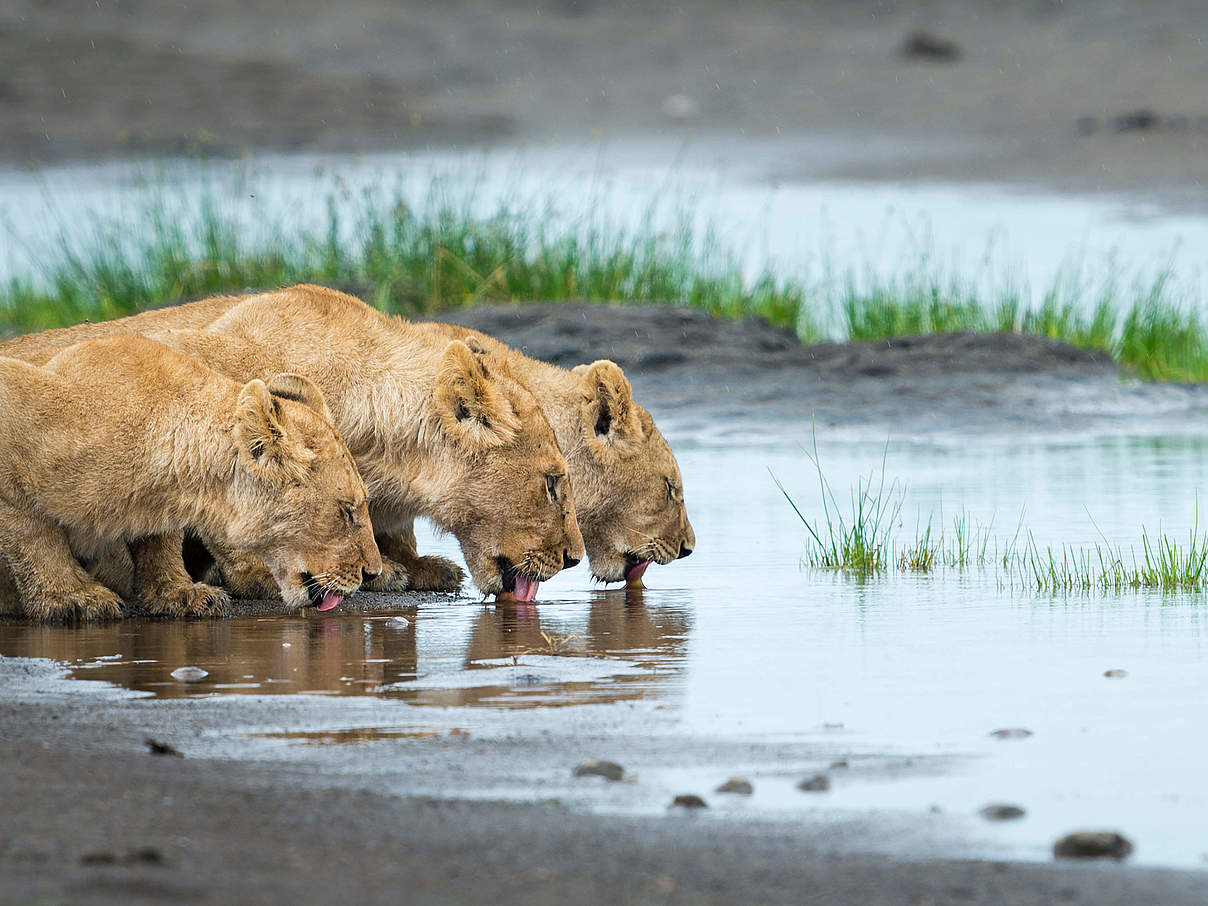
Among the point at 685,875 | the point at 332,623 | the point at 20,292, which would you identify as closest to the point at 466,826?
the point at 685,875

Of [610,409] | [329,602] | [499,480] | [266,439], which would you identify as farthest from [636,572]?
[266,439]

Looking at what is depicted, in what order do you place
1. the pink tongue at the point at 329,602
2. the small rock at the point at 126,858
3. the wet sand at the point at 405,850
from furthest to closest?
the pink tongue at the point at 329,602 < the small rock at the point at 126,858 < the wet sand at the point at 405,850

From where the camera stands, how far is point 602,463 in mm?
8773

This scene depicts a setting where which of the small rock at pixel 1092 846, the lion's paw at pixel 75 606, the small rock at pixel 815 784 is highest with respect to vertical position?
the lion's paw at pixel 75 606

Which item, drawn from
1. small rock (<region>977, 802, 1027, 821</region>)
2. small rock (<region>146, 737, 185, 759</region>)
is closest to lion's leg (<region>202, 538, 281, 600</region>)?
small rock (<region>146, 737, 185, 759</region>)

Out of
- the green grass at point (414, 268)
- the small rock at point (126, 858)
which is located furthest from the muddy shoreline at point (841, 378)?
the small rock at point (126, 858)

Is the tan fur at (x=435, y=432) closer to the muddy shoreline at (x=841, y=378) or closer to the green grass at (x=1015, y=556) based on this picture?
the green grass at (x=1015, y=556)

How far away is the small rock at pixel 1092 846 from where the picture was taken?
3453mm

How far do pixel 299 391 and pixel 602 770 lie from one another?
3.83 m

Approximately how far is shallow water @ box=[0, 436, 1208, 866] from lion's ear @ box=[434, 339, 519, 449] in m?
0.80

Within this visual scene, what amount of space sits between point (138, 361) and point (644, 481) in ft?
8.78

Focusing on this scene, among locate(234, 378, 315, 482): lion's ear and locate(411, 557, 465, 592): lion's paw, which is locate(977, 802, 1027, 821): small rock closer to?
locate(234, 378, 315, 482): lion's ear

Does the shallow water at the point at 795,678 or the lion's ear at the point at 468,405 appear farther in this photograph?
the lion's ear at the point at 468,405

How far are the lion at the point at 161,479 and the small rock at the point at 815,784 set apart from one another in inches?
145
